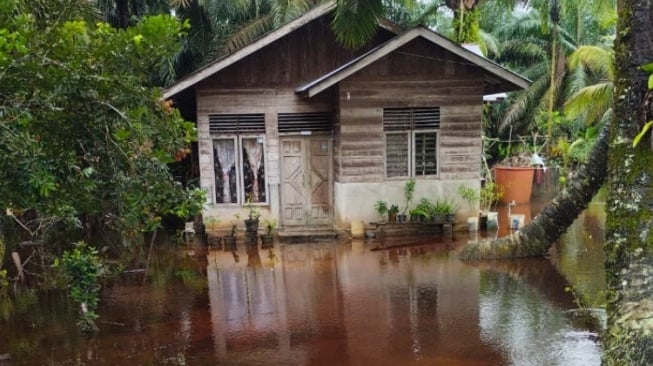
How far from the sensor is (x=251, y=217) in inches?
474

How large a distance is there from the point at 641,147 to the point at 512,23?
22.6 meters

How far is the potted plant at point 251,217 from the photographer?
39.1 feet

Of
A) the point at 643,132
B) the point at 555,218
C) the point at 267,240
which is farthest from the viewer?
the point at 267,240

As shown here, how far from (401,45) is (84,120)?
8229 mm

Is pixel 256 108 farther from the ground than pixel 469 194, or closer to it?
farther from the ground

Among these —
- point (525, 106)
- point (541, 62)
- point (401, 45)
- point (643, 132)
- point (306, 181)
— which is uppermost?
point (541, 62)

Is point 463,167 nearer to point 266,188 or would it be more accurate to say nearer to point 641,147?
point 266,188

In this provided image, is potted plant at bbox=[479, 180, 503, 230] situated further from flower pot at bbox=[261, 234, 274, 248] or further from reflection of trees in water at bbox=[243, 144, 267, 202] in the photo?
reflection of trees in water at bbox=[243, 144, 267, 202]

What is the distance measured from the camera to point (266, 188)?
12.4 meters

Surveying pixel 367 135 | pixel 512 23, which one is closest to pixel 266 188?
pixel 367 135

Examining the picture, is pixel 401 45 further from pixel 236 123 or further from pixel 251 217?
pixel 251 217

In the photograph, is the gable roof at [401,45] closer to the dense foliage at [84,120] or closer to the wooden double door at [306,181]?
the wooden double door at [306,181]

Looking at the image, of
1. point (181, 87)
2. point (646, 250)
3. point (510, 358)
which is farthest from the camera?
point (181, 87)

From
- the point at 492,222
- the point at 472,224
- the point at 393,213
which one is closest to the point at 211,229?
the point at 393,213
